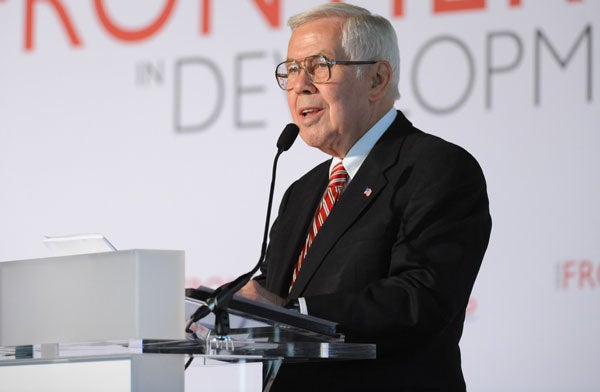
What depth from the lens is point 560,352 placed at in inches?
147

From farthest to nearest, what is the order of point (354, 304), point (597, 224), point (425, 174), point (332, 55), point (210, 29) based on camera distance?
point (210, 29) < point (597, 224) < point (332, 55) < point (425, 174) < point (354, 304)

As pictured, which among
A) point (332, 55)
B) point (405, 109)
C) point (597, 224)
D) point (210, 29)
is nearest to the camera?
point (332, 55)

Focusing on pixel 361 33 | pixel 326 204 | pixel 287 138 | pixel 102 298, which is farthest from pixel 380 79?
pixel 102 298

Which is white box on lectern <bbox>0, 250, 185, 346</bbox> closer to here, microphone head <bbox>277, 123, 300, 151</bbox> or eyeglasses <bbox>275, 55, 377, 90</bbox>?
microphone head <bbox>277, 123, 300, 151</bbox>

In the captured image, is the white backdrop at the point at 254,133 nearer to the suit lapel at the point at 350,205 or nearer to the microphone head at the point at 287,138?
the suit lapel at the point at 350,205

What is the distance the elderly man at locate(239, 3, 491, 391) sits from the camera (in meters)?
2.42

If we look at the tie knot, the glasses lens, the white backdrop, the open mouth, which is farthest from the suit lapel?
the white backdrop

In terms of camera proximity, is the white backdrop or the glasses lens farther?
the white backdrop

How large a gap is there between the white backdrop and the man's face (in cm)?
114

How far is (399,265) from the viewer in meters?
2.48

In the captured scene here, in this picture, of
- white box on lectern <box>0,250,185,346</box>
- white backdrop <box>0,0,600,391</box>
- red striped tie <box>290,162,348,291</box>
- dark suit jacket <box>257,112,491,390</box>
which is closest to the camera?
white box on lectern <box>0,250,185,346</box>

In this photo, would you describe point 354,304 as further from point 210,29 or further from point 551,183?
point 210,29

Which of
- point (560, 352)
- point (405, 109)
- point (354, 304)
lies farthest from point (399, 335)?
point (405, 109)

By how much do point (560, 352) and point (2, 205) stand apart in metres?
2.54
